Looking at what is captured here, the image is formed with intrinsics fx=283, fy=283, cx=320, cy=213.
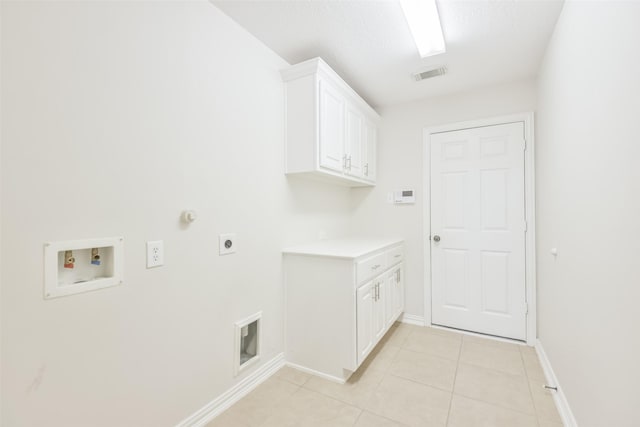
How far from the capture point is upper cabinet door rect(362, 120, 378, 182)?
9.79 feet

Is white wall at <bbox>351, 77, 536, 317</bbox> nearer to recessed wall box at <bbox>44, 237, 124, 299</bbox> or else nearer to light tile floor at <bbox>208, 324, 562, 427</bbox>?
light tile floor at <bbox>208, 324, 562, 427</bbox>

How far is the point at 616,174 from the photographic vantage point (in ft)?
3.53

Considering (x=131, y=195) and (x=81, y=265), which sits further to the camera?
(x=131, y=195)

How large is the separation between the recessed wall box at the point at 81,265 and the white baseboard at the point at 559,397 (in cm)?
242

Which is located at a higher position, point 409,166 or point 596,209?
point 409,166

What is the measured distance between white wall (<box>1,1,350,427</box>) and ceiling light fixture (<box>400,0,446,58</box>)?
104 cm

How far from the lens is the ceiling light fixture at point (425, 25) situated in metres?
1.74

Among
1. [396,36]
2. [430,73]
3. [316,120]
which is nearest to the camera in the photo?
[396,36]

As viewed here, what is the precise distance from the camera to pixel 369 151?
122 inches

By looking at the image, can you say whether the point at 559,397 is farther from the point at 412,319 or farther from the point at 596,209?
the point at 412,319

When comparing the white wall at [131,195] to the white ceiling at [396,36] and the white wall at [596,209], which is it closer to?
the white ceiling at [396,36]

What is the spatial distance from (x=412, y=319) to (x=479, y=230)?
3.91 ft

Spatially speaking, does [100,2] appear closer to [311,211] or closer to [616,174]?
[311,211]

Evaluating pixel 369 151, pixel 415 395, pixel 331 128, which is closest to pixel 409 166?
pixel 369 151
